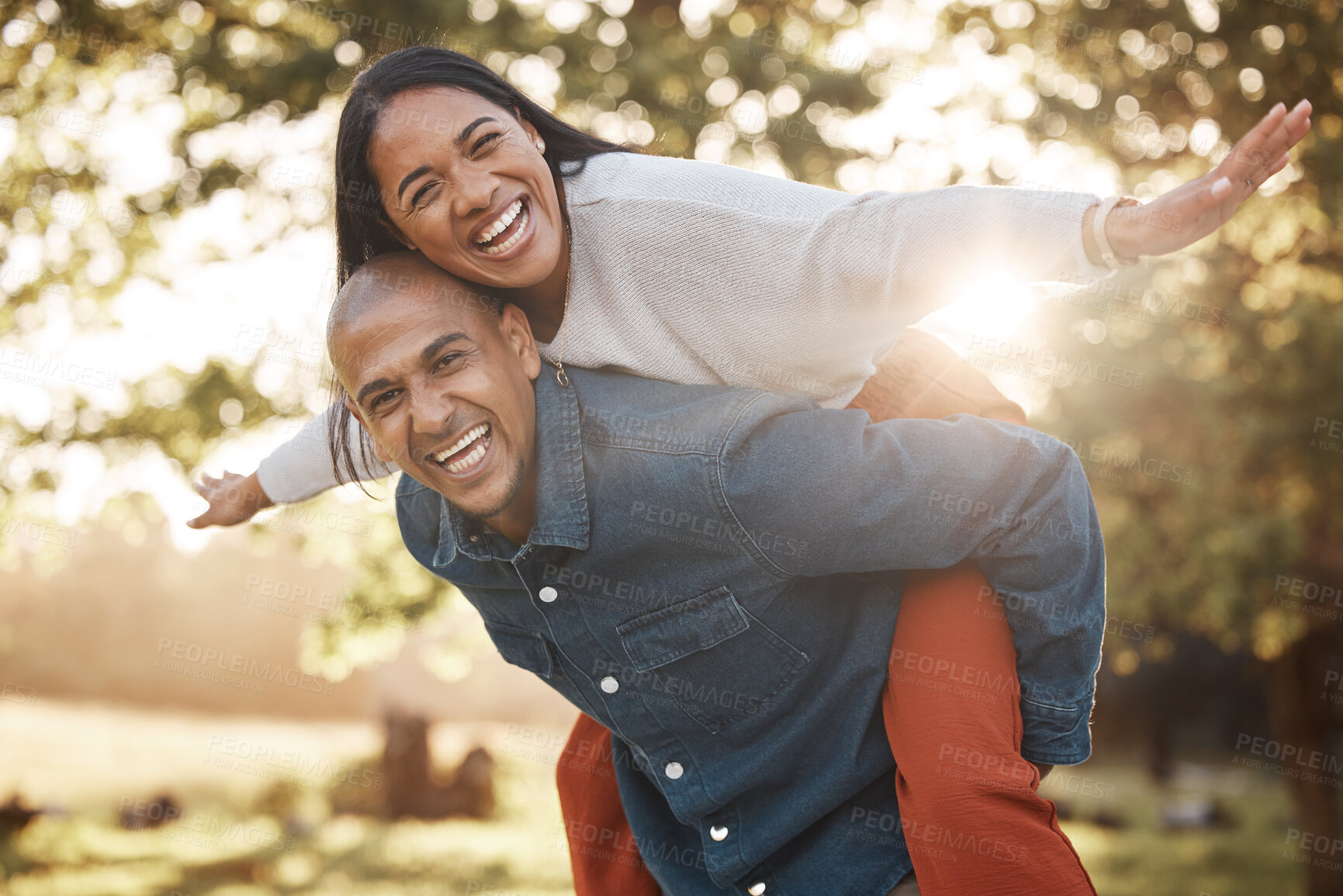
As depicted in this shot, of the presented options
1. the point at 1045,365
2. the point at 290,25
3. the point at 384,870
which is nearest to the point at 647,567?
the point at 1045,365

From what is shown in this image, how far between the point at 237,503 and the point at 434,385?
2.96ft

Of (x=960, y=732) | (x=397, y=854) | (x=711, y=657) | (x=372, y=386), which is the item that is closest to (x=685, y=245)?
(x=372, y=386)

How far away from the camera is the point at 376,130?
2.07m

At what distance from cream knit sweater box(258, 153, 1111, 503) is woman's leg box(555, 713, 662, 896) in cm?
104

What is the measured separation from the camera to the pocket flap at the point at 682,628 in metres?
1.96

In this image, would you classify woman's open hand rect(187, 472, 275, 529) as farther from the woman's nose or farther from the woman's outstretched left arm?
the woman's outstretched left arm

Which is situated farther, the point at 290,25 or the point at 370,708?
the point at 370,708

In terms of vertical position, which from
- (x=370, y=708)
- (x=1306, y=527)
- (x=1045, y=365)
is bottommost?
(x=370, y=708)

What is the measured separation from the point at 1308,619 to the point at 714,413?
7.74 m

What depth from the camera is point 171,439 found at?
21.8 feet

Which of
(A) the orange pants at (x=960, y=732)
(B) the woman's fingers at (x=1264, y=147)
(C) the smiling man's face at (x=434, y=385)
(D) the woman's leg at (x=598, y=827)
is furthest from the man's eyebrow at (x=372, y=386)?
(B) the woman's fingers at (x=1264, y=147)

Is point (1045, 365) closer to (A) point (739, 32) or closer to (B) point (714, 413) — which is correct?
(A) point (739, 32)

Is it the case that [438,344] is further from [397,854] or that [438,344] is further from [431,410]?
[397,854]

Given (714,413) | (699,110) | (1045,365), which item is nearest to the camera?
(714,413)
